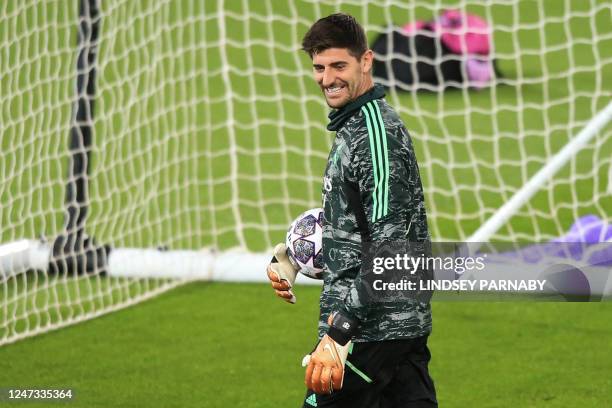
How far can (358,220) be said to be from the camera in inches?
127

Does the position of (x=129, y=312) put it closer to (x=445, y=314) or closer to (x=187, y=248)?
(x=187, y=248)

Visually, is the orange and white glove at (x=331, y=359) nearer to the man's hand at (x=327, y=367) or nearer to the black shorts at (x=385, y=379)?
the man's hand at (x=327, y=367)

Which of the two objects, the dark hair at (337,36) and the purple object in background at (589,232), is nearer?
the dark hair at (337,36)

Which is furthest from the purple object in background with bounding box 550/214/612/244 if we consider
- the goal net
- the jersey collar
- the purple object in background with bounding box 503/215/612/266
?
the jersey collar

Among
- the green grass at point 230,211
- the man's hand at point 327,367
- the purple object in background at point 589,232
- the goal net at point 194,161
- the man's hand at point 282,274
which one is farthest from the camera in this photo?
the goal net at point 194,161

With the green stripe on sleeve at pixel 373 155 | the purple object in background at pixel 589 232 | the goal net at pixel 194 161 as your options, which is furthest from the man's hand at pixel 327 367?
the purple object in background at pixel 589 232

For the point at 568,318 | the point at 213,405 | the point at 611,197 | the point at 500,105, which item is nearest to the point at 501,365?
the point at 568,318

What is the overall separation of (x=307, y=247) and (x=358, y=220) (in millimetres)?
411

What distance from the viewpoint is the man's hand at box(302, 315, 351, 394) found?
312 centimetres

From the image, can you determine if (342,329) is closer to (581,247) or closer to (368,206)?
(368,206)

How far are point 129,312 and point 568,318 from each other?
2277 millimetres

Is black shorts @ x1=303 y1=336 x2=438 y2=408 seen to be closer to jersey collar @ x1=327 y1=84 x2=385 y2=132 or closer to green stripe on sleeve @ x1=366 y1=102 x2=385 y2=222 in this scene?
green stripe on sleeve @ x1=366 y1=102 x2=385 y2=222

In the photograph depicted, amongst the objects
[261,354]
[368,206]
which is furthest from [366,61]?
[261,354]

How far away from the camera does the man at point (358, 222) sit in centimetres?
314
